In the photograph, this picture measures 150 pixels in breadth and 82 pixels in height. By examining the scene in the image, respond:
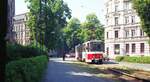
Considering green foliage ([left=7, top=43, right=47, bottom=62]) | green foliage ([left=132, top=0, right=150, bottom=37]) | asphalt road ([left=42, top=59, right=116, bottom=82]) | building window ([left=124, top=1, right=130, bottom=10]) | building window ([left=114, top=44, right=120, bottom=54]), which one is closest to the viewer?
green foliage ([left=7, top=43, right=47, bottom=62])

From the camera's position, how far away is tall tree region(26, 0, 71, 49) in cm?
6462

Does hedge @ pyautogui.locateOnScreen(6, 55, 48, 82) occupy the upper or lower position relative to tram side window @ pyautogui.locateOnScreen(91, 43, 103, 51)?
lower

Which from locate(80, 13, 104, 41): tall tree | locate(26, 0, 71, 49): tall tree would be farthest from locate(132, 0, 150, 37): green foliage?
locate(80, 13, 104, 41): tall tree

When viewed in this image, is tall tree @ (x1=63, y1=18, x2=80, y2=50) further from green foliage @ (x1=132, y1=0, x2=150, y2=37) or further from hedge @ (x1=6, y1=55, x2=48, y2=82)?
hedge @ (x1=6, y1=55, x2=48, y2=82)

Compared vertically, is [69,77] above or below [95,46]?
below

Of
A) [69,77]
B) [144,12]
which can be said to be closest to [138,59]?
[144,12]

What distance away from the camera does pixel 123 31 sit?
3388 inches

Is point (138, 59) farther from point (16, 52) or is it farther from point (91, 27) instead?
point (91, 27)

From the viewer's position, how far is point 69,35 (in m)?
134

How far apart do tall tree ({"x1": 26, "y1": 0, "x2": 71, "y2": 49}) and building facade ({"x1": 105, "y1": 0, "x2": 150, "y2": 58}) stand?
54.8ft

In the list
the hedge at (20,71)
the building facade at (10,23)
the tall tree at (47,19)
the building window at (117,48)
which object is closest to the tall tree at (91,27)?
the building window at (117,48)

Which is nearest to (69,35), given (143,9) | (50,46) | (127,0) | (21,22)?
(21,22)

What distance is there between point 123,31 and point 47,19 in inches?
994

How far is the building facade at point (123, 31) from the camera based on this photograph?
80.9 m
